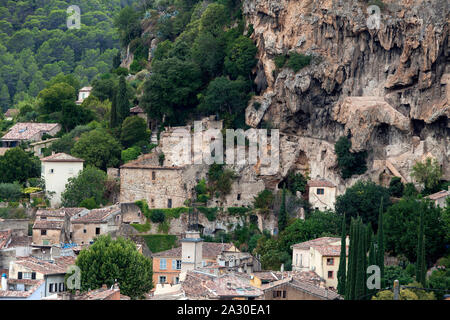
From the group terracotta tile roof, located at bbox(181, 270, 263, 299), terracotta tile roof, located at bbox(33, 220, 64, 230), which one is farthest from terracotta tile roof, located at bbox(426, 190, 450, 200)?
terracotta tile roof, located at bbox(33, 220, 64, 230)

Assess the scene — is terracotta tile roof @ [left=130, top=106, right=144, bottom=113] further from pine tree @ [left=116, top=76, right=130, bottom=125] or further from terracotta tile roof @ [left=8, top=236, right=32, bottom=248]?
terracotta tile roof @ [left=8, top=236, right=32, bottom=248]

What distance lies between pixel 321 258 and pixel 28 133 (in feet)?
111

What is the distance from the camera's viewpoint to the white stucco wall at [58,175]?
70.0 metres

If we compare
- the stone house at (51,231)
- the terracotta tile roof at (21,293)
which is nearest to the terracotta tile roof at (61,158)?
the stone house at (51,231)

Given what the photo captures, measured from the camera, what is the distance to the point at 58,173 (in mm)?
70250

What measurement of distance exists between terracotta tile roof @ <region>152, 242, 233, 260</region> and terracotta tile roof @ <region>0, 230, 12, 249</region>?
8.96m

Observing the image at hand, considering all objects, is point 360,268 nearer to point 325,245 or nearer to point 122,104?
Answer: point 325,245

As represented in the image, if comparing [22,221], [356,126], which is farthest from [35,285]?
[356,126]

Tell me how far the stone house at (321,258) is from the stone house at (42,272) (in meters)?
13.8

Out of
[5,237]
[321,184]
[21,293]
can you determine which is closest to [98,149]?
[5,237]

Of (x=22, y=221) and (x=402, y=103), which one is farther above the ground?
(x=402, y=103)

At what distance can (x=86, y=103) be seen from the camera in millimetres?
86125

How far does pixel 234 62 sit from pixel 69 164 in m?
14.8
